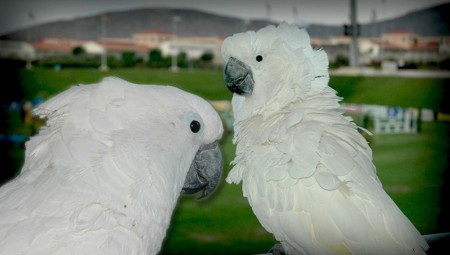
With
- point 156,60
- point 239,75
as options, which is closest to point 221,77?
point 156,60

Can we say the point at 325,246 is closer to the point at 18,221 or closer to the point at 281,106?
the point at 281,106

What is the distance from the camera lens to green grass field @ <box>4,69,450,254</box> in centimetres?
455

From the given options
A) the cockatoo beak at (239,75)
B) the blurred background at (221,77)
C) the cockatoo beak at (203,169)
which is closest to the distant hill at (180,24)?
the blurred background at (221,77)

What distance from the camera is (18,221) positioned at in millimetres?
780

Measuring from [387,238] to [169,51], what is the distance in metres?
6.28

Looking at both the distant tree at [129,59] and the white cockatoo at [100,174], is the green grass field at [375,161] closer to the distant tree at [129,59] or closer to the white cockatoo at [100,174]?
the distant tree at [129,59]

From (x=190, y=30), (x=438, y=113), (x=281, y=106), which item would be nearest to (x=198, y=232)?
(x=190, y=30)

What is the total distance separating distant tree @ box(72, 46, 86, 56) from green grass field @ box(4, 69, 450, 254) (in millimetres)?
309

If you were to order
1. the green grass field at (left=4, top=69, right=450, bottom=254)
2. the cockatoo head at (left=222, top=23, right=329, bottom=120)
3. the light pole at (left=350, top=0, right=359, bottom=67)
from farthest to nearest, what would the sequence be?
the light pole at (left=350, top=0, right=359, bottom=67) → the green grass field at (left=4, top=69, right=450, bottom=254) → the cockatoo head at (left=222, top=23, right=329, bottom=120)

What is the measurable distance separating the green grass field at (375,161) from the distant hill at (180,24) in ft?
2.18

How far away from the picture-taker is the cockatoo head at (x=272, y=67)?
5.24 feet

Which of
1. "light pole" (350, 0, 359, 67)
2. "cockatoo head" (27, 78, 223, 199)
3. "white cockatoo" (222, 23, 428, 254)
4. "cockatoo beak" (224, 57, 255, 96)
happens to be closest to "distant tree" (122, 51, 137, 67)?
"light pole" (350, 0, 359, 67)

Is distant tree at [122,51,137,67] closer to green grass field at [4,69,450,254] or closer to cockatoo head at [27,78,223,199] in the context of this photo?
green grass field at [4,69,450,254]

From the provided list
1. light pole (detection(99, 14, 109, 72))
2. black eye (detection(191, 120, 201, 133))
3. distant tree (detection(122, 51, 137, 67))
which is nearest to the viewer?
black eye (detection(191, 120, 201, 133))
